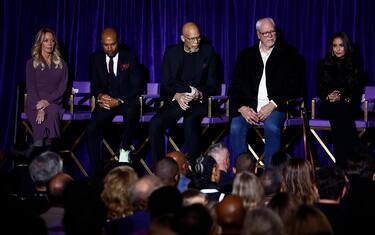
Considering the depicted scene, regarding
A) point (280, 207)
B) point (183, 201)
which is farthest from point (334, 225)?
point (183, 201)

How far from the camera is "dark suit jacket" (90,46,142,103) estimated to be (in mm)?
7605

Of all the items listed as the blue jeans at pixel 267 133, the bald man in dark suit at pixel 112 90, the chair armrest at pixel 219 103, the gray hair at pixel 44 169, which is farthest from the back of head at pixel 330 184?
the bald man in dark suit at pixel 112 90

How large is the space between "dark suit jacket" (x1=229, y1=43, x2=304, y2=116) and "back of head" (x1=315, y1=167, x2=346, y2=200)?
111 inches

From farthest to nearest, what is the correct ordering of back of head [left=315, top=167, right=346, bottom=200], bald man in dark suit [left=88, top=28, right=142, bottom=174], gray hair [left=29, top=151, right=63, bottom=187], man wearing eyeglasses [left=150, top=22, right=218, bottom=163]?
bald man in dark suit [left=88, top=28, right=142, bottom=174]
man wearing eyeglasses [left=150, top=22, right=218, bottom=163]
gray hair [left=29, top=151, right=63, bottom=187]
back of head [left=315, top=167, right=346, bottom=200]

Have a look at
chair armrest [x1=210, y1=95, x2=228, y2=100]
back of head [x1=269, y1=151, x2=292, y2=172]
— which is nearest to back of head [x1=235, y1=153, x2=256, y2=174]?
back of head [x1=269, y1=151, x2=292, y2=172]

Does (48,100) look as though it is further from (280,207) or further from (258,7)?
(280,207)

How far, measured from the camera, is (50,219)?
Answer: 4.03 meters

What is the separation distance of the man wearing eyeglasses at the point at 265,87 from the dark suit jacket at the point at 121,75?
1023 millimetres

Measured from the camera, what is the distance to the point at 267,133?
22.5 ft

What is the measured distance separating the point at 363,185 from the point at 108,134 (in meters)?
4.77

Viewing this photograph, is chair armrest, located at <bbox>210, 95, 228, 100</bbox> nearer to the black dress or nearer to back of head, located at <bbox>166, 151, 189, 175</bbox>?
the black dress

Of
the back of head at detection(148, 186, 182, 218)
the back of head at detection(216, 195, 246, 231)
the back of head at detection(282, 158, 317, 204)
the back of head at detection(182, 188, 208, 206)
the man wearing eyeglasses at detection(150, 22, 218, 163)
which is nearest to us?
the back of head at detection(216, 195, 246, 231)

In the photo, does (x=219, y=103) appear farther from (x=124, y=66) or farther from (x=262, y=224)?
(x=262, y=224)

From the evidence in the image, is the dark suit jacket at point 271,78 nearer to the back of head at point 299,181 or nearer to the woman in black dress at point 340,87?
the woman in black dress at point 340,87
